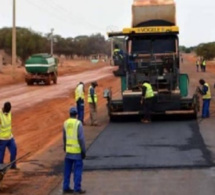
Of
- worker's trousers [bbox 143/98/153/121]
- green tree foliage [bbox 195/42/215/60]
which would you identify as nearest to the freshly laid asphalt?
worker's trousers [bbox 143/98/153/121]

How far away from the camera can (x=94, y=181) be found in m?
12.6

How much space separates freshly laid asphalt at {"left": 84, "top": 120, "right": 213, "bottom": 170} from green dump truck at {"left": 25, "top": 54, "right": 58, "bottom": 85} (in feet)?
104

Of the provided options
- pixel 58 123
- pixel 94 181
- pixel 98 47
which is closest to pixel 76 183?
pixel 94 181

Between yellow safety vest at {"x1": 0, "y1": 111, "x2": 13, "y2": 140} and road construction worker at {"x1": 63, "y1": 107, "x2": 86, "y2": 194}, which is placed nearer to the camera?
road construction worker at {"x1": 63, "y1": 107, "x2": 86, "y2": 194}

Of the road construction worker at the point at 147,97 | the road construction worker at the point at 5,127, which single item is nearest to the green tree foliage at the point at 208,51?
the road construction worker at the point at 147,97

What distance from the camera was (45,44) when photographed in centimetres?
11581

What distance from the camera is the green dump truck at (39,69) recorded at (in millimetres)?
53062

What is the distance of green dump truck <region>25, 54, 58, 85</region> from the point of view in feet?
174

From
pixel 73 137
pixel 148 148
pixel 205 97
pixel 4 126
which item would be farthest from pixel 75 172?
pixel 205 97

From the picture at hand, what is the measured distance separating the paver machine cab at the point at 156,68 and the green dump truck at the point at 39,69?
2914 centimetres

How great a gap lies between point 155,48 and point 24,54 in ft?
247

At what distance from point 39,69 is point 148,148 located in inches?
1471

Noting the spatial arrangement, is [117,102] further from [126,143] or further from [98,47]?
[98,47]

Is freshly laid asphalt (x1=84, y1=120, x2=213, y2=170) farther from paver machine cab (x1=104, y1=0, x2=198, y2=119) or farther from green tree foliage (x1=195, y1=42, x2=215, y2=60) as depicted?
green tree foliage (x1=195, y1=42, x2=215, y2=60)
